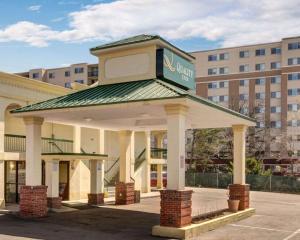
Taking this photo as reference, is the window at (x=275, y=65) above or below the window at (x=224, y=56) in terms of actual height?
below

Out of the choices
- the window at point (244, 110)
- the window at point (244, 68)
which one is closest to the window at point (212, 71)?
the window at point (244, 68)

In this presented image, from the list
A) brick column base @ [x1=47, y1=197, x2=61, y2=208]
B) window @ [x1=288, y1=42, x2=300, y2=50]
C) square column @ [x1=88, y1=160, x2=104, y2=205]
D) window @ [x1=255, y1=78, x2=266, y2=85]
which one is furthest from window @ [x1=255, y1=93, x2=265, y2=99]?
brick column base @ [x1=47, y1=197, x2=61, y2=208]

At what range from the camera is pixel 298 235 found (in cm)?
1969

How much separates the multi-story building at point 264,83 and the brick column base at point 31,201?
59.2 meters

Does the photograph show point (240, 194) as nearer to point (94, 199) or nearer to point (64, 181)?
point (94, 199)

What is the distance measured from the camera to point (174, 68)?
70.9 ft

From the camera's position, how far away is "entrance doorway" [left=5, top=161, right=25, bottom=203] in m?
27.9

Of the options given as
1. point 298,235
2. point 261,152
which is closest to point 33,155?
point 298,235

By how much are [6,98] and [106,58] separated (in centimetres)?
789

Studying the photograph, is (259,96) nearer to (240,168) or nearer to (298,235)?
(240,168)

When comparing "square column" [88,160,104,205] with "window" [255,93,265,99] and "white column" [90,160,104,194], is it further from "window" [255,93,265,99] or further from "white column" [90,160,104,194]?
"window" [255,93,265,99]

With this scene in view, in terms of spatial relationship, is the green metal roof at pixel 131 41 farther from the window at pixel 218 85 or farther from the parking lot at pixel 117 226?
the window at pixel 218 85

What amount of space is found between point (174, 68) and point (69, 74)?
89.0 meters

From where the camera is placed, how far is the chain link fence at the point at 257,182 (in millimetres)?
49469
